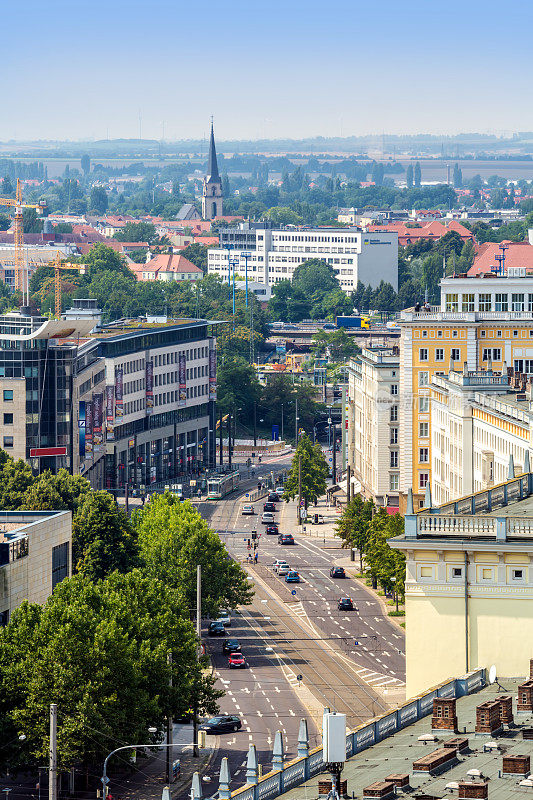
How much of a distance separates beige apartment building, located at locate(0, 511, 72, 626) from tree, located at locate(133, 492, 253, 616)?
57.3 feet

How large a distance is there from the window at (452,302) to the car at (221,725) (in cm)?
7750

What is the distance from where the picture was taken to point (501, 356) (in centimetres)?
17550

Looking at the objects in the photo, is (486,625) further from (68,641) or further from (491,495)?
(68,641)

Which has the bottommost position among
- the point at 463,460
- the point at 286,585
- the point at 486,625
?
the point at 286,585

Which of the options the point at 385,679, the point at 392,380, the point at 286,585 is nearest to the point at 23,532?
the point at 385,679

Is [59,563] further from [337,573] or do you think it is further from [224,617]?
[337,573]

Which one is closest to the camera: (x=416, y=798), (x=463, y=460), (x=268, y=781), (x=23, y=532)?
(x=416, y=798)

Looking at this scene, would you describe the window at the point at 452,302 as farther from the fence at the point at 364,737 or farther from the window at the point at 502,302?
the fence at the point at 364,737

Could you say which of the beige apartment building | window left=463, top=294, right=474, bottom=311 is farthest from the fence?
window left=463, top=294, right=474, bottom=311

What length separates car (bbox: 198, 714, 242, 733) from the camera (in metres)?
109

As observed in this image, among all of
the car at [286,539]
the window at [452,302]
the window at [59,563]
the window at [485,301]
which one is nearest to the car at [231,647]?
the window at [59,563]

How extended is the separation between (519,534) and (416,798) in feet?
61.3

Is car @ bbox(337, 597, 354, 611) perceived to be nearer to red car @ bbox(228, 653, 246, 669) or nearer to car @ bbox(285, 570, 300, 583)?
car @ bbox(285, 570, 300, 583)

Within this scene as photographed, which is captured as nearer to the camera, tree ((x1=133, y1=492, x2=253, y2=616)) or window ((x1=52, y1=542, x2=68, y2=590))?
window ((x1=52, y1=542, x2=68, y2=590))
